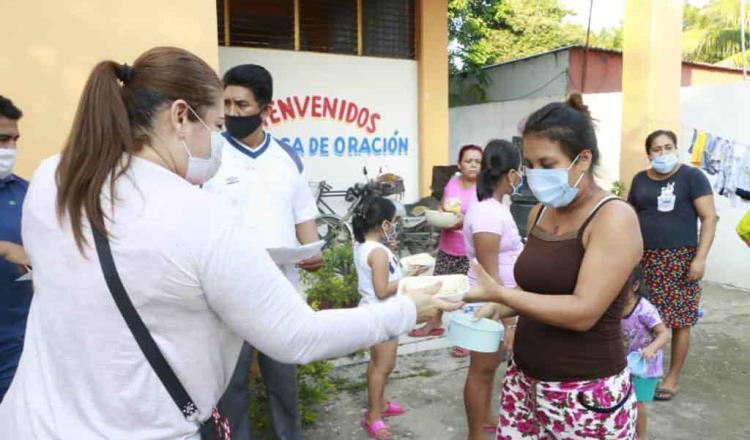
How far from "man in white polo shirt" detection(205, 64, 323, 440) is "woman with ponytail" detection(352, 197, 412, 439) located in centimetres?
55

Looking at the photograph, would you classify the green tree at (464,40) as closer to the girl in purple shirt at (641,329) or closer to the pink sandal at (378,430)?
the girl in purple shirt at (641,329)

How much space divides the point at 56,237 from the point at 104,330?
213 mm

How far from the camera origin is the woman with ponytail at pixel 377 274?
3.43 meters

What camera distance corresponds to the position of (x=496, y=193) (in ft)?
11.1

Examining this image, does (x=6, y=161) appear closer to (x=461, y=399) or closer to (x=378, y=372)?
(x=378, y=372)

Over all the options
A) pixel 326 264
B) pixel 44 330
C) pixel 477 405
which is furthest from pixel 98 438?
pixel 326 264

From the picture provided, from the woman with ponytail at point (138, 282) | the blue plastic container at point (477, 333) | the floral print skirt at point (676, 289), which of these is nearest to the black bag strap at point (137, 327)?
the woman with ponytail at point (138, 282)

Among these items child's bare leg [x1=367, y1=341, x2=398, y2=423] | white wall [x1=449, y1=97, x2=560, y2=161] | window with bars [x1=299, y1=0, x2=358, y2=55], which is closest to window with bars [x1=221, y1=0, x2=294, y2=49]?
window with bars [x1=299, y1=0, x2=358, y2=55]

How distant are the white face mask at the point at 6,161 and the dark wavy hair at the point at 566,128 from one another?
2.04 metres

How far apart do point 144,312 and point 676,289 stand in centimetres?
394

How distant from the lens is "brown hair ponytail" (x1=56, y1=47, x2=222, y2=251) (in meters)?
1.22

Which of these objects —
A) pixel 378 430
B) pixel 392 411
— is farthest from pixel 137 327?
pixel 392 411

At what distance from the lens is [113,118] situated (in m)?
1.26

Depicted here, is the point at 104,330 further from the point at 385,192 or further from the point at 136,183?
the point at 385,192
